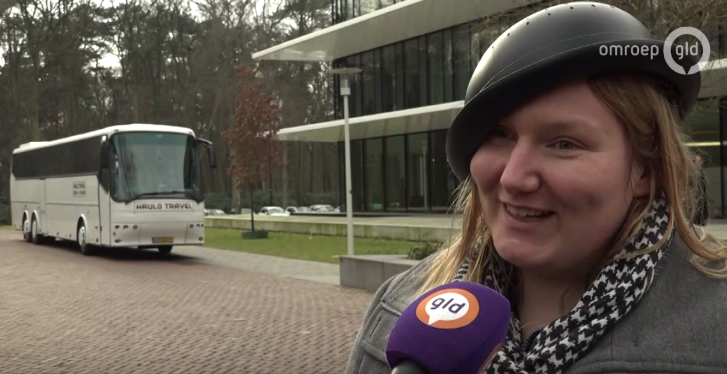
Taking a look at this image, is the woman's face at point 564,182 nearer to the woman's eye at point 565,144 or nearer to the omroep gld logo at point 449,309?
the woman's eye at point 565,144

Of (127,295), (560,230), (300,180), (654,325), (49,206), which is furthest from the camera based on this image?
(300,180)

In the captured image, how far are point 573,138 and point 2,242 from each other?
113ft

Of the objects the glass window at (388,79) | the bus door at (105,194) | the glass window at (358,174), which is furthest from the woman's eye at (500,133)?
the glass window at (358,174)

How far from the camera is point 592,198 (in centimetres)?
163

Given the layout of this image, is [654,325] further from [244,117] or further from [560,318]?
[244,117]

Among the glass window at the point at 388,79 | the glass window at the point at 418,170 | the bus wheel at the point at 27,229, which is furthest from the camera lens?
the glass window at the point at 388,79

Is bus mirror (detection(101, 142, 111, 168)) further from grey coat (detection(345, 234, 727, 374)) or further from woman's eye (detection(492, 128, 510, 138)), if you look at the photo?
grey coat (detection(345, 234, 727, 374))

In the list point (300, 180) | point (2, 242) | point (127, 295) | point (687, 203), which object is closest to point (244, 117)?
point (2, 242)

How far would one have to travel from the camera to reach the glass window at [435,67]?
34.6m

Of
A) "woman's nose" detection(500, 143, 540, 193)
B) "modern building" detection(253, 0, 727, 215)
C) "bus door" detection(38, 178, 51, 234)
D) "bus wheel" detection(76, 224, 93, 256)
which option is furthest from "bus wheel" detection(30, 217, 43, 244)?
"woman's nose" detection(500, 143, 540, 193)

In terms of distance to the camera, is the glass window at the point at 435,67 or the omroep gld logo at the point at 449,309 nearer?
the omroep gld logo at the point at 449,309

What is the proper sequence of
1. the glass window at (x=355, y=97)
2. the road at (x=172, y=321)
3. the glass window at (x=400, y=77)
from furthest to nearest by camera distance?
the glass window at (x=355, y=97), the glass window at (x=400, y=77), the road at (x=172, y=321)

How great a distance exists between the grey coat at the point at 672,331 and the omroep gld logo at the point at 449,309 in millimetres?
260

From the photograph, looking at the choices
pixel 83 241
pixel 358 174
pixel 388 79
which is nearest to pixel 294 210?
pixel 358 174
